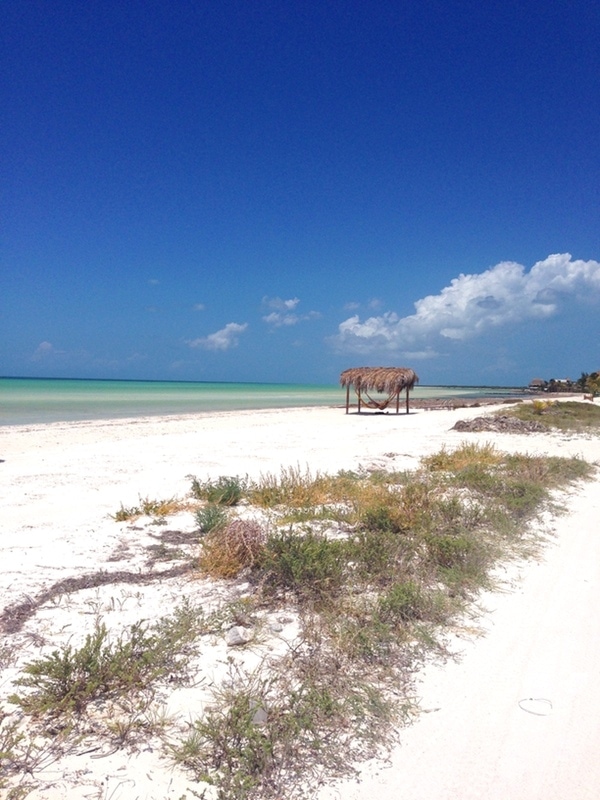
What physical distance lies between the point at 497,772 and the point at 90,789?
5.76 feet

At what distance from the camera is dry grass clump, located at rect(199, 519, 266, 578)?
4.23 m

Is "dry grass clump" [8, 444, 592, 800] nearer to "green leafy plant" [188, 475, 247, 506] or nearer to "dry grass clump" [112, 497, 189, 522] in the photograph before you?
"green leafy plant" [188, 475, 247, 506]

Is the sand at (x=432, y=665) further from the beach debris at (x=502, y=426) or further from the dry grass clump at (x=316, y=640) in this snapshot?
the beach debris at (x=502, y=426)

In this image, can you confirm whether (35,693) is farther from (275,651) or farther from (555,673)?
(555,673)

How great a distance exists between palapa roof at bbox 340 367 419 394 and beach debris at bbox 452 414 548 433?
25.5 feet

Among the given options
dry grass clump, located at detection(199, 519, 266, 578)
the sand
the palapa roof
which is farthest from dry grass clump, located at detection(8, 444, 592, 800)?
the palapa roof

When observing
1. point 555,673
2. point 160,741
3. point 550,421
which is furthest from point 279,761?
point 550,421

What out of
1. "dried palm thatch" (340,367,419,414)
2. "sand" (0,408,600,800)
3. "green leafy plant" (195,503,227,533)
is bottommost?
"sand" (0,408,600,800)

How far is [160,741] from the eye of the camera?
93.5 inches

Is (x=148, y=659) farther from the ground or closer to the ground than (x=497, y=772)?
farther from the ground

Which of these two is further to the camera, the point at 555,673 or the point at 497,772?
the point at 555,673

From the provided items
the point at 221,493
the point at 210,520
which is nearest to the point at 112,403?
the point at 221,493

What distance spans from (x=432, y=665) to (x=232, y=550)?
1907 millimetres

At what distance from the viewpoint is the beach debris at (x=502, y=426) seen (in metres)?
15.3
